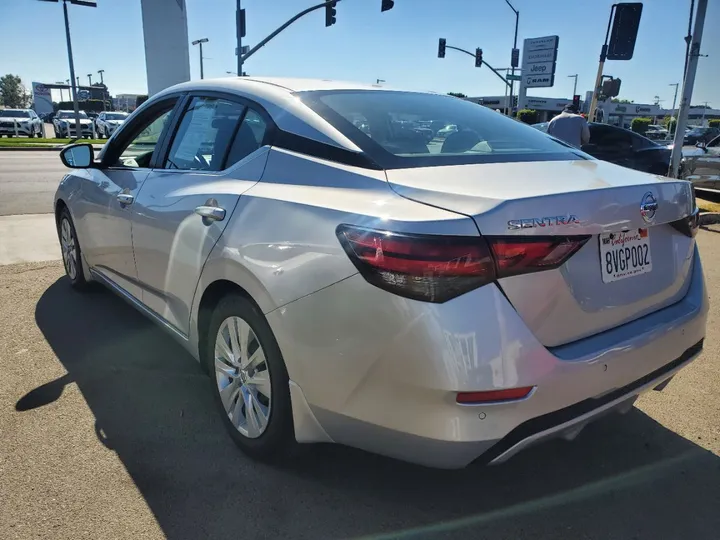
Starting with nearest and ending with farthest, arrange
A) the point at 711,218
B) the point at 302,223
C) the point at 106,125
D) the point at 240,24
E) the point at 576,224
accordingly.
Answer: the point at 576,224
the point at 302,223
the point at 711,218
the point at 240,24
the point at 106,125

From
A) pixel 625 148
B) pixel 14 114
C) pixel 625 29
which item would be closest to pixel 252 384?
pixel 625 29

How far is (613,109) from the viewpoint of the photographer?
304 ft

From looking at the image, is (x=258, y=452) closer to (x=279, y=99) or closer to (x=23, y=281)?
(x=279, y=99)

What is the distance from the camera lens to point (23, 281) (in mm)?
5199

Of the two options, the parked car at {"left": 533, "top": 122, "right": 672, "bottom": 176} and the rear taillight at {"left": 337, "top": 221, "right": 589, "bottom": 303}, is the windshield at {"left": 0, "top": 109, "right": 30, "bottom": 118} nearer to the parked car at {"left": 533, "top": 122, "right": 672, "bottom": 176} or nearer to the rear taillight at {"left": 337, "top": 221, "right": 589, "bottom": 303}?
the parked car at {"left": 533, "top": 122, "right": 672, "bottom": 176}

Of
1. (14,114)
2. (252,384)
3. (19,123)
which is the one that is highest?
(14,114)

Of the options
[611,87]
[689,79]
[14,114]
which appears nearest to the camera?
[689,79]

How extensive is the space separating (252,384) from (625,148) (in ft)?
39.5

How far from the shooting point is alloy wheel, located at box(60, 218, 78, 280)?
464 centimetres

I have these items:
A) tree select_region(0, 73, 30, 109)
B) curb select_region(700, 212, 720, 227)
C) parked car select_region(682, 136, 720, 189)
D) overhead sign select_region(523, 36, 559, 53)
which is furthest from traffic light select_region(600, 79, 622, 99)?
tree select_region(0, 73, 30, 109)

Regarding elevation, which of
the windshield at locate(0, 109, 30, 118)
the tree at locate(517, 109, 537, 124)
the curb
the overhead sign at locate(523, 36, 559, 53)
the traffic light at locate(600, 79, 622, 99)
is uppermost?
the overhead sign at locate(523, 36, 559, 53)

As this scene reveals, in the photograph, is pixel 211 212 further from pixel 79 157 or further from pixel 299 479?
pixel 79 157

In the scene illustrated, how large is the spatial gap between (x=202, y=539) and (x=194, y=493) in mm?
279

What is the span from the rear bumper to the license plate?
205 millimetres
